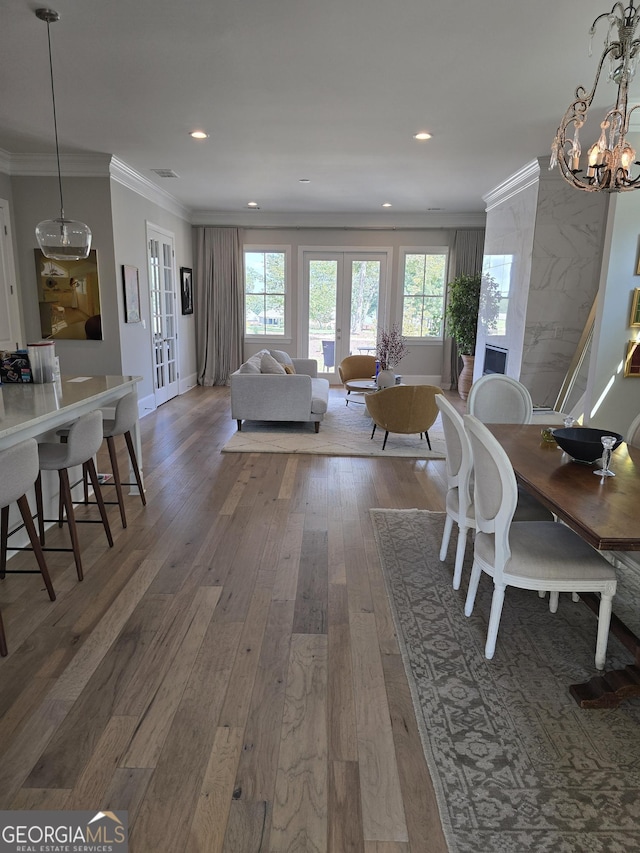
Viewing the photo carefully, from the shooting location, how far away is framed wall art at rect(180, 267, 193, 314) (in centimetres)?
852

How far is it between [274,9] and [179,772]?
11.2 feet

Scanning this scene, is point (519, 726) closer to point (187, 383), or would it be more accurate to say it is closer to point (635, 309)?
point (635, 309)

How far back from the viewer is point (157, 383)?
746 cm

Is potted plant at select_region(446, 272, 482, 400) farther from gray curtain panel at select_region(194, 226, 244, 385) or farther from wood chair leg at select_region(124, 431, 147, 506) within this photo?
wood chair leg at select_region(124, 431, 147, 506)

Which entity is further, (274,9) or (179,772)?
(274,9)

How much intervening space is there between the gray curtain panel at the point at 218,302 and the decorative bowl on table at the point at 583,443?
293 inches

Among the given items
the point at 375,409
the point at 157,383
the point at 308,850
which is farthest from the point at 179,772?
the point at 157,383

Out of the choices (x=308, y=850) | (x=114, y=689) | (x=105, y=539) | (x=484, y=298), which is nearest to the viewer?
(x=308, y=850)

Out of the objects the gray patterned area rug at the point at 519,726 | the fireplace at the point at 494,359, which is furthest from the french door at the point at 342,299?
the gray patterned area rug at the point at 519,726

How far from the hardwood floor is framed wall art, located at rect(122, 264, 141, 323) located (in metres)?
3.27

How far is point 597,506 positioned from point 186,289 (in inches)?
311

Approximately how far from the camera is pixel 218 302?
9.25 meters

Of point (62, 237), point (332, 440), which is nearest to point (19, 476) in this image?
point (62, 237)

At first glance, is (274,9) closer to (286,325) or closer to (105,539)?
(105,539)
